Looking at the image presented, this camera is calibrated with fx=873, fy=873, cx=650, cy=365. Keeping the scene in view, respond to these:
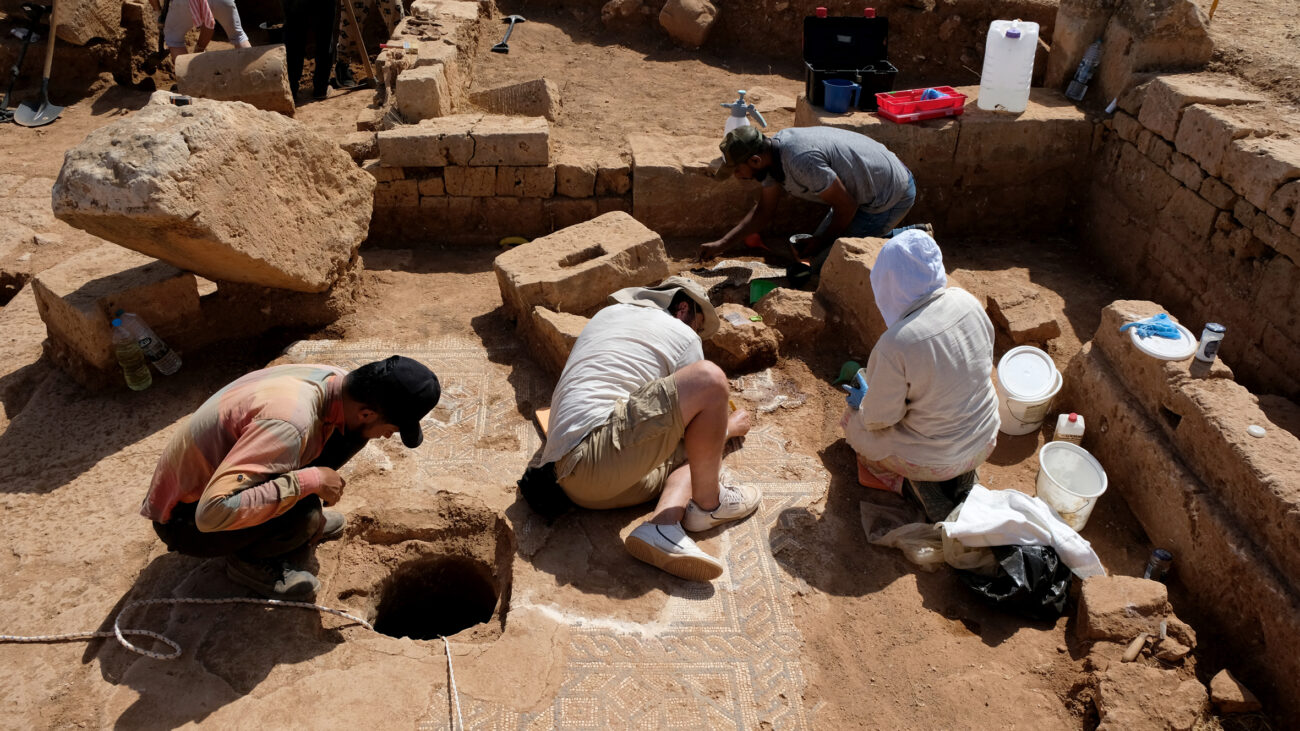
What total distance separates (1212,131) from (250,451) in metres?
6.17

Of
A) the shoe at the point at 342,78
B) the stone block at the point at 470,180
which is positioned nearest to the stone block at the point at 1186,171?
the stone block at the point at 470,180

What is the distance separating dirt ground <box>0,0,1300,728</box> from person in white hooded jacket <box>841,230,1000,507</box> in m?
0.44

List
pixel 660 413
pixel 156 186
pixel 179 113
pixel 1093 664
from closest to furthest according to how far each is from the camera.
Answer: pixel 1093 664 < pixel 660 413 < pixel 156 186 < pixel 179 113

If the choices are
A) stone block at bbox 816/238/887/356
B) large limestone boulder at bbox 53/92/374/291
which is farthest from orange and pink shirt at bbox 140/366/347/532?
stone block at bbox 816/238/887/356

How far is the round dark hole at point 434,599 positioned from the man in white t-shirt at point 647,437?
0.61 meters

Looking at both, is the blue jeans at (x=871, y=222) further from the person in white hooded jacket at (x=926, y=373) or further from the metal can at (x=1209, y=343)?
the metal can at (x=1209, y=343)

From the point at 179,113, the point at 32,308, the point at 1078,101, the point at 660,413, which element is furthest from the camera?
the point at 1078,101

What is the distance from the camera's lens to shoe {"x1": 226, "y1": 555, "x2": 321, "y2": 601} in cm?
375

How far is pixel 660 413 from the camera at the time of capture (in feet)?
13.0

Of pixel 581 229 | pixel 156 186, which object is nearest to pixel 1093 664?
pixel 581 229

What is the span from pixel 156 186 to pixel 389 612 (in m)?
→ 2.47

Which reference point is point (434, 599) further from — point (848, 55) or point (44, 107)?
point (44, 107)

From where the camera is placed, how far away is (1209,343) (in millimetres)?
4297

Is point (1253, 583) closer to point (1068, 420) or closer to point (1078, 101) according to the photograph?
point (1068, 420)
